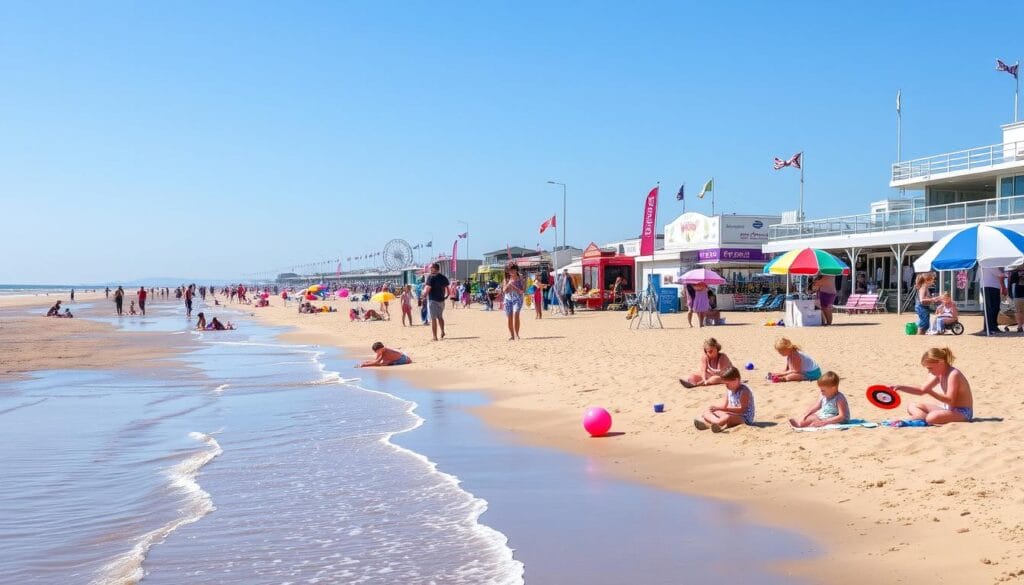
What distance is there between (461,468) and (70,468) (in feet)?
11.1

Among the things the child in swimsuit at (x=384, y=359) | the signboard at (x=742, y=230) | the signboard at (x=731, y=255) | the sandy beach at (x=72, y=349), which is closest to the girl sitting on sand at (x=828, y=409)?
the child in swimsuit at (x=384, y=359)

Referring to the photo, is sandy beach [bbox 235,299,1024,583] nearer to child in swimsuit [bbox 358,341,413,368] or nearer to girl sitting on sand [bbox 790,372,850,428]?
girl sitting on sand [bbox 790,372,850,428]

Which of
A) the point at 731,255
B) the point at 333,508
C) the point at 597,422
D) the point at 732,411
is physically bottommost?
the point at 333,508

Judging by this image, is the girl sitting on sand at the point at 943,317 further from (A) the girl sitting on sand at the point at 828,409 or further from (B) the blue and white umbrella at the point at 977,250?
(A) the girl sitting on sand at the point at 828,409

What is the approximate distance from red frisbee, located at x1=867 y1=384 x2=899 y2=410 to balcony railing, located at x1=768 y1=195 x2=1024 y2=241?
18.9 metres

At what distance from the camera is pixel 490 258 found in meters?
71.2

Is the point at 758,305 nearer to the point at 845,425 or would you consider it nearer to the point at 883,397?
the point at 883,397

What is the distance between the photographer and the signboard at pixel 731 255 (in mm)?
32500

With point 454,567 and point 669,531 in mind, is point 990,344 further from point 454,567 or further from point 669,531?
point 454,567

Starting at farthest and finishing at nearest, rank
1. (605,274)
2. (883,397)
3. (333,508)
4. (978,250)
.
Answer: (605,274), (978,250), (883,397), (333,508)

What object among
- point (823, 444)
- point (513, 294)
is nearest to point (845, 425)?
point (823, 444)

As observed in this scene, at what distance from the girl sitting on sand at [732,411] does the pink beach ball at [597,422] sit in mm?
845

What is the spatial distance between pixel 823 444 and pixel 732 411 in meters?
1.09

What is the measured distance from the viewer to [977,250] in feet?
49.6
